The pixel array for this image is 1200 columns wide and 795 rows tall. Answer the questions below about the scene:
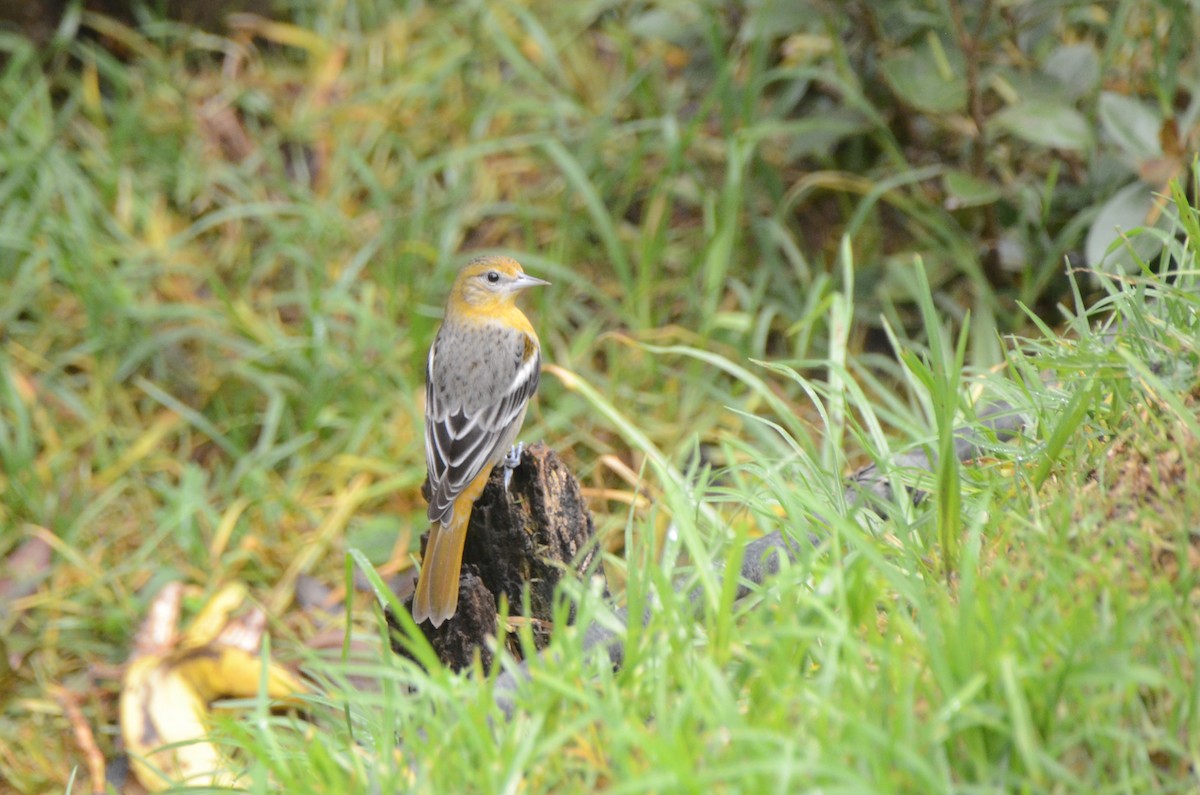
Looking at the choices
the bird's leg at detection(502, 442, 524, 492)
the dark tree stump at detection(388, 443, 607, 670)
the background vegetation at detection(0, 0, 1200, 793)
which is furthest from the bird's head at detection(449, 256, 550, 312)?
the dark tree stump at detection(388, 443, 607, 670)

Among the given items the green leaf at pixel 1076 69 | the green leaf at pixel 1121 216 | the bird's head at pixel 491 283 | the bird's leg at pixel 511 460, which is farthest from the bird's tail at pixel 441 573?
the green leaf at pixel 1076 69

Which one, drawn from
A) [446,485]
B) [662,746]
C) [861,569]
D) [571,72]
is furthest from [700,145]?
[662,746]

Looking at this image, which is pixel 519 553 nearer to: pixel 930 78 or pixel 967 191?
pixel 967 191

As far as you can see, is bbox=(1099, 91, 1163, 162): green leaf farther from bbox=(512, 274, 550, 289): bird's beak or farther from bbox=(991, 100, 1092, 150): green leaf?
bbox=(512, 274, 550, 289): bird's beak

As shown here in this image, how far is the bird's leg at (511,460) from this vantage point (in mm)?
3425

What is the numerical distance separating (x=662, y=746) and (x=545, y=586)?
1.27 meters

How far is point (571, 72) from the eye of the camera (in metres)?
6.41

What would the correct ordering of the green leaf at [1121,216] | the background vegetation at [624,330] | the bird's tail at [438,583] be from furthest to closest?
the green leaf at [1121,216] < the bird's tail at [438,583] < the background vegetation at [624,330]

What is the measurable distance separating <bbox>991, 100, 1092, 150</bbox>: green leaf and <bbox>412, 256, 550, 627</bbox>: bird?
1.87 meters

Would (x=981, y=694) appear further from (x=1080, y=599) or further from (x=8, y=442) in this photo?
(x=8, y=442)

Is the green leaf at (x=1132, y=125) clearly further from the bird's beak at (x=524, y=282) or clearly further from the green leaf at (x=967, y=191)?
the bird's beak at (x=524, y=282)

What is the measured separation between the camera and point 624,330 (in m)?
5.51

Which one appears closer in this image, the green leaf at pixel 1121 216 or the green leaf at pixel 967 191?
the green leaf at pixel 1121 216

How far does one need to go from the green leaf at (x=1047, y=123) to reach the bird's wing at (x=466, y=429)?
1983mm
